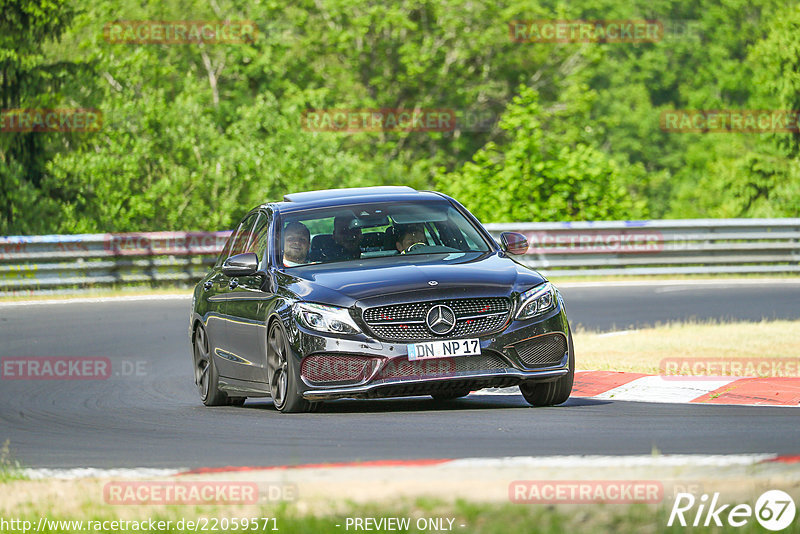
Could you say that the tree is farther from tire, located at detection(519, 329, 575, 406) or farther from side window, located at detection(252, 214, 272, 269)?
tire, located at detection(519, 329, 575, 406)

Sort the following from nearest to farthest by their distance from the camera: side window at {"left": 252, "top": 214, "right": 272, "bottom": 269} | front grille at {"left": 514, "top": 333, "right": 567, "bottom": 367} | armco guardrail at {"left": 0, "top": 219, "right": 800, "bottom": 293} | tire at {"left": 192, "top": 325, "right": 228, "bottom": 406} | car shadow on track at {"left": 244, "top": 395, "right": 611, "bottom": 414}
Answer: front grille at {"left": 514, "top": 333, "right": 567, "bottom": 367}
car shadow on track at {"left": 244, "top": 395, "right": 611, "bottom": 414}
side window at {"left": 252, "top": 214, "right": 272, "bottom": 269}
tire at {"left": 192, "top": 325, "right": 228, "bottom": 406}
armco guardrail at {"left": 0, "top": 219, "right": 800, "bottom": 293}

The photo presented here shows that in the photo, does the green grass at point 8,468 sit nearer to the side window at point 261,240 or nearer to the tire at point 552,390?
the side window at point 261,240

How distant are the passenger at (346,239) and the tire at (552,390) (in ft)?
5.04

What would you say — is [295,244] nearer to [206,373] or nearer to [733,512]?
[206,373]

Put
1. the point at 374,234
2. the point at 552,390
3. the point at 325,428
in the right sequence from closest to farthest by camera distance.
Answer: the point at 325,428
the point at 552,390
the point at 374,234

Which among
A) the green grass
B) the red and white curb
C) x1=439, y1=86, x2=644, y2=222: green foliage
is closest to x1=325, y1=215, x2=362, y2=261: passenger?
the red and white curb

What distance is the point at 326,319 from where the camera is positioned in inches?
375

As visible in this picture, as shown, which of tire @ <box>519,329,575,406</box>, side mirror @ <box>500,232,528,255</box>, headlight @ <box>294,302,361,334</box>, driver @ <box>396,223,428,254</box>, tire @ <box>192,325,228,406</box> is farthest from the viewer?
tire @ <box>192,325,228,406</box>

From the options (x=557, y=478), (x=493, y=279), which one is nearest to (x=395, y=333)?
(x=493, y=279)

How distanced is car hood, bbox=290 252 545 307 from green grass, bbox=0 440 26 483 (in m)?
2.19

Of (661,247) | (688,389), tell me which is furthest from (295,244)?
(661,247)

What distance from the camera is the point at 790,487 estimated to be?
561 centimetres

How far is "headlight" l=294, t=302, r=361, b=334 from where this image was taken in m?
9.48

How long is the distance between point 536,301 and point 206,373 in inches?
134
